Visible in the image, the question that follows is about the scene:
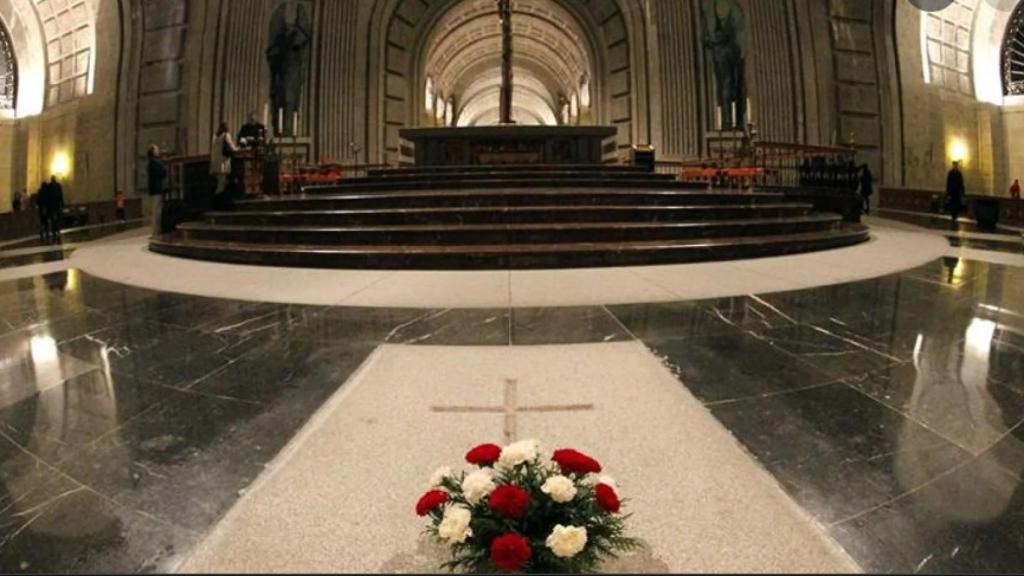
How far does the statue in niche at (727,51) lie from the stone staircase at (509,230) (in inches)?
347

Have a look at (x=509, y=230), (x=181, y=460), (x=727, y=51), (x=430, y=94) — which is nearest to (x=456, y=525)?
(x=181, y=460)

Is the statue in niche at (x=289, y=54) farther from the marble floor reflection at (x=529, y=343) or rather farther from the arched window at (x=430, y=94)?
the marble floor reflection at (x=529, y=343)

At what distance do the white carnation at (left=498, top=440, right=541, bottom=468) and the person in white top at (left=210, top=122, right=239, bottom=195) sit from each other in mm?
9831

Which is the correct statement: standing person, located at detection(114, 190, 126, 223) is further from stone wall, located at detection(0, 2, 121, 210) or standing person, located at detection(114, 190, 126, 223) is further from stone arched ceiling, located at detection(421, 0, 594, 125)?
stone arched ceiling, located at detection(421, 0, 594, 125)

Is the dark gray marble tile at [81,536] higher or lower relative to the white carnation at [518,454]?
lower

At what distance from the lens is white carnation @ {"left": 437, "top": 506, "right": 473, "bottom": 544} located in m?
1.05

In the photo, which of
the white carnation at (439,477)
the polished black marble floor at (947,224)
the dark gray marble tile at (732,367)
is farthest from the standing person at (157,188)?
the polished black marble floor at (947,224)

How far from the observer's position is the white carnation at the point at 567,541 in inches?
39.6

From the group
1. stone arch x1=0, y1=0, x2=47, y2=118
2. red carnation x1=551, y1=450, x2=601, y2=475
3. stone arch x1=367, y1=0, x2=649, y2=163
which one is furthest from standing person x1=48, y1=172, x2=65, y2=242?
red carnation x1=551, y1=450, x2=601, y2=475

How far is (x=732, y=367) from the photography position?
244 centimetres

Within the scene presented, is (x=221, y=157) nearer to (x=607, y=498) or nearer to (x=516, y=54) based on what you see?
(x=607, y=498)

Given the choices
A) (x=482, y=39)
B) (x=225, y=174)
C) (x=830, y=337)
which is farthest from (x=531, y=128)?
(x=482, y=39)

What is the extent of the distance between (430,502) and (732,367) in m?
1.73

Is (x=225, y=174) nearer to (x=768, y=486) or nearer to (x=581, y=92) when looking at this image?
(x=768, y=486)
